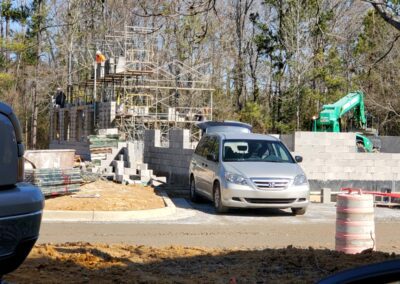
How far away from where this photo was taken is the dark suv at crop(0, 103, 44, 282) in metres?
4.49

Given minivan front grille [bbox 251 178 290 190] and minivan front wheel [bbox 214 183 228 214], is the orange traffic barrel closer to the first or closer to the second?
minivan front grille [bbox 251 178 290 190]

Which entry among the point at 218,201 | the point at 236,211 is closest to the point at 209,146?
the point at 236,211

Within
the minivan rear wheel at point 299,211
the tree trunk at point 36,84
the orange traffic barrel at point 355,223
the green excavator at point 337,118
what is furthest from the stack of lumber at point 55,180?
the tree trunk at point 36,84

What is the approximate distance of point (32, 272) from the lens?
6.64 meters

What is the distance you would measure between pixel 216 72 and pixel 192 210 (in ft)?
112

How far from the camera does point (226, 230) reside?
1207 cm

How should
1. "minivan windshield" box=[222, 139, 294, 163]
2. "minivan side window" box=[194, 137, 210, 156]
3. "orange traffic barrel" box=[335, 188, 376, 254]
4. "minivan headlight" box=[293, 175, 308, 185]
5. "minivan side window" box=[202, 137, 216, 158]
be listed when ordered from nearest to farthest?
"orange traffic barrel" box=[335, 188, 376, 254] < "minivan headlight" box=[293, 175, 308, 185] < "minivan windshield" box=[222, 139, 294, 163] < "minivan side window" box=[202, 137, 216, 158] < "minivan side window" box=[194, 137, 210, 156]

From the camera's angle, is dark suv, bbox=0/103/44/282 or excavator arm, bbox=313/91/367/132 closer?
dark suv, bbox=0/103/44/282

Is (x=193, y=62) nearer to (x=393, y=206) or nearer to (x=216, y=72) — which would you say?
(x=216, y=72)

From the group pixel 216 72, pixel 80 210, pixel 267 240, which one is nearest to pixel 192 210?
pixel 80 210

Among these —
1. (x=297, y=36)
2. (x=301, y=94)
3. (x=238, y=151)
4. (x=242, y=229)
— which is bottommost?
(x=242, y=229)

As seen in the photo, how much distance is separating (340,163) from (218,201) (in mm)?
6938

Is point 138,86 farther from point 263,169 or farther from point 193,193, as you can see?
point 263,169

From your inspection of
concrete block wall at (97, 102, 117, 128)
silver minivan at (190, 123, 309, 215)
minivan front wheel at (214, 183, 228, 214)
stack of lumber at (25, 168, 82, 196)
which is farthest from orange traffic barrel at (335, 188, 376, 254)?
concrete block wall at (97, 102, 117, 128)
